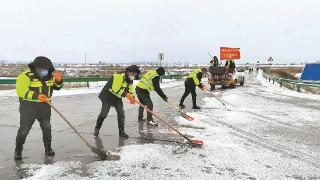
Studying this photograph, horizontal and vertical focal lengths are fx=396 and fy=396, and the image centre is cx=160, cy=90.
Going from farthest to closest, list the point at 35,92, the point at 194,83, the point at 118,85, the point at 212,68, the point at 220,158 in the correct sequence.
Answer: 1. the point at 212,68
2. the point at 194,83
3. the point at 118,85
4. the point at 220,158
5. the point at 35,92

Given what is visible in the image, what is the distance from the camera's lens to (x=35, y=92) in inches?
253

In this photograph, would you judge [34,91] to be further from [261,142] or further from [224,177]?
[261,142]

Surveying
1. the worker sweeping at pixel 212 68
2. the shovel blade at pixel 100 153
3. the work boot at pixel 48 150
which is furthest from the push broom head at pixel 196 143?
the worker sweeping at pixel 212 68

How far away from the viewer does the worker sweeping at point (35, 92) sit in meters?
6.37

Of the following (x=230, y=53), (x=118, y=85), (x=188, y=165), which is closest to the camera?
(x=188, y=165)

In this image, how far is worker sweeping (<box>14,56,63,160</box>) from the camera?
637cm

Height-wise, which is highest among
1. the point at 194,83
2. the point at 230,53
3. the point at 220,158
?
the point at 230,53

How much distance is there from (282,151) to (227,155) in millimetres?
1200

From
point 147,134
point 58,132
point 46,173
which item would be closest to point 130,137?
point 147,134

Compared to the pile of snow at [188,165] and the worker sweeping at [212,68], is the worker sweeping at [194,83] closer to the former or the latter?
the pile of snow at [188,165]

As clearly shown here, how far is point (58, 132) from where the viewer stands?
9.34 meters

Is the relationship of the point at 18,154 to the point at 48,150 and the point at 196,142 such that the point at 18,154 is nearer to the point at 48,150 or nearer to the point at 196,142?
the point at 48,150

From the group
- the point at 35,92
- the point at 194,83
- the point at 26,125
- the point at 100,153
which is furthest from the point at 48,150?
the point at 194,83

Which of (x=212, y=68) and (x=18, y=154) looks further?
(x=212, y=68)
